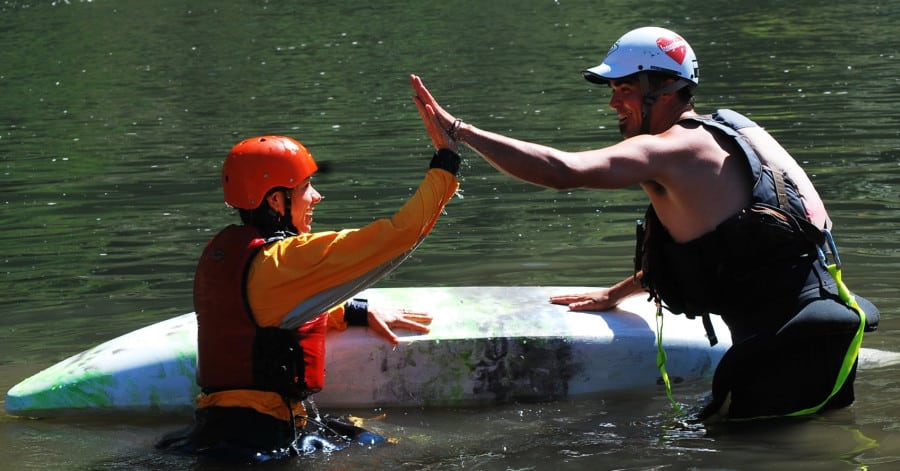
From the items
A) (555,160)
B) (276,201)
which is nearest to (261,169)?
(276,201)

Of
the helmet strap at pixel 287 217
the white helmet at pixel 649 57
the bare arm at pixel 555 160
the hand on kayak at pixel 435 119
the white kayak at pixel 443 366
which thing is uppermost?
the white helmet at pixel 649 57

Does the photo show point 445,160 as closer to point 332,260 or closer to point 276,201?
point 332,260

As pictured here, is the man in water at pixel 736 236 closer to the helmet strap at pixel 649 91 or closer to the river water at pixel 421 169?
the helmet strap at pixel 649 91

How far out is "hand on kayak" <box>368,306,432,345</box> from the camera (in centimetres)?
550

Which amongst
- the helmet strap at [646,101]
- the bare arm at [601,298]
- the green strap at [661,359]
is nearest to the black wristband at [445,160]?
the helmet strap at [646,101]

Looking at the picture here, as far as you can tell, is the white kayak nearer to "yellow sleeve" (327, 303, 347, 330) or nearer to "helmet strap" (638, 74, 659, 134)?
"yellow sleeve" (327, 303, 347, 330)

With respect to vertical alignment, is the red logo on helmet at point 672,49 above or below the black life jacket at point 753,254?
above

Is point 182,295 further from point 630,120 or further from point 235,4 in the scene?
point 235,4

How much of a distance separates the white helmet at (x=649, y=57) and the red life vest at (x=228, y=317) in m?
1.50

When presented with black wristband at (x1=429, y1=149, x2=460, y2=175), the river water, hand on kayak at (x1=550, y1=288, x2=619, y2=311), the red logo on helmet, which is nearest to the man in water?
the red logo on helmet

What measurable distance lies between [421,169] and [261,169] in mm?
6769

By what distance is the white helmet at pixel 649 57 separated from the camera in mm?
4801

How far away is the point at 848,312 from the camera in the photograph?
477 cm

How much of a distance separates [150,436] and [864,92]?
10.7 m
